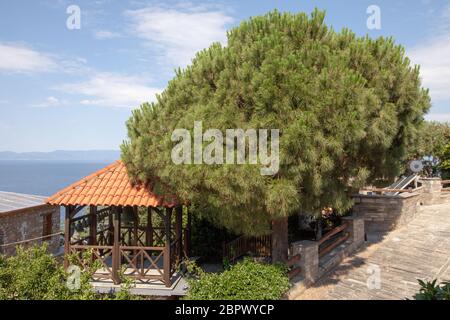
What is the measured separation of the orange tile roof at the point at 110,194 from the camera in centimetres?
934

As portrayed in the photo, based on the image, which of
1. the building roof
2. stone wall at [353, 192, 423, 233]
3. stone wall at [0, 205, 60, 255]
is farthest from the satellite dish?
the building roof

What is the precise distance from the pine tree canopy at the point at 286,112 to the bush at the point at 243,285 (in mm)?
1071

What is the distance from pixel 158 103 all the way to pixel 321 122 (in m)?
4.40

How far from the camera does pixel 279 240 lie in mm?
9562

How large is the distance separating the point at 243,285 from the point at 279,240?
2017 millimetres

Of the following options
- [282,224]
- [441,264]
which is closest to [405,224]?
[441,264]

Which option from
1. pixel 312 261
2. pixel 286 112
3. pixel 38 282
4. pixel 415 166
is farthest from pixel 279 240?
pixel 415 166

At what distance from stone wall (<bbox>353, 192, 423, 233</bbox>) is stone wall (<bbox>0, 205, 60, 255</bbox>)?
1529 centimetres

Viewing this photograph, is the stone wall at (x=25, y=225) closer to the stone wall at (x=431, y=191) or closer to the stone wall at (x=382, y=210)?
the stone wall at (x=382, y=210)

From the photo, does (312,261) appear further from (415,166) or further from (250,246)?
(415,166)
